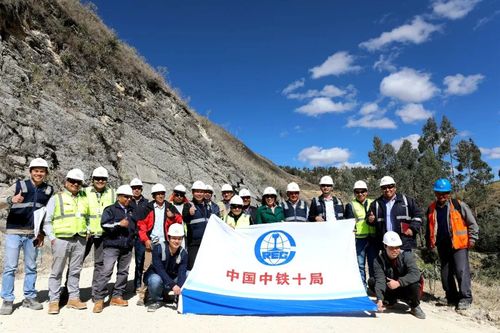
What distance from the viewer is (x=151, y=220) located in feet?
20.7

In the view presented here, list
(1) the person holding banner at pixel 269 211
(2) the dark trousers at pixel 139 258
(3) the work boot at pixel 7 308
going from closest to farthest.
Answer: (3) the work boot at pixel 7 308 < (2) the dark trousers at pixel 139 258 < (1) the person holding banner at pixel 269 211

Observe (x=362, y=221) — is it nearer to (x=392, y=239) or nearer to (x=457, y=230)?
(x=392, y=239)

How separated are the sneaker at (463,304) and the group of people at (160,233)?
0.01m

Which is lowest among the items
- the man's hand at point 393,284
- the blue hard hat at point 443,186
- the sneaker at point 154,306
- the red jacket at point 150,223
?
the sneaker at point 154,306

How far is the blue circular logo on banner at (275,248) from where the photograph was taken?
5.91 m

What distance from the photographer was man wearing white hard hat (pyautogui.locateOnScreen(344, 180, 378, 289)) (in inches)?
254

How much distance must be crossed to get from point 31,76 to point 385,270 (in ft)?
35.8

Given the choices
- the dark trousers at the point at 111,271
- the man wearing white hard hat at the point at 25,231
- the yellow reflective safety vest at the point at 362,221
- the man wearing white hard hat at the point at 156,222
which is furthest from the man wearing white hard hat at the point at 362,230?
the man wearing white hard hat at the point at 25,231

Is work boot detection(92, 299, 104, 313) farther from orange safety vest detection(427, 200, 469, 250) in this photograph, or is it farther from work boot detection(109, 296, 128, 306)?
orange safety vest detection(427, 200, 469, 250)

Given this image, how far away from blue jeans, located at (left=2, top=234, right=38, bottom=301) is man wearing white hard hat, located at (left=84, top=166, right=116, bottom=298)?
85 centimetres

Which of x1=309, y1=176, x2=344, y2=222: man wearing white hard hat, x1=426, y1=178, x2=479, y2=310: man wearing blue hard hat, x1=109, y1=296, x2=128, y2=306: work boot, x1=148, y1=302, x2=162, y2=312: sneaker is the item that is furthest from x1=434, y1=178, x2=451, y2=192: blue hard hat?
A: x1=109, y1=296, x2=128, y2=306: work boot

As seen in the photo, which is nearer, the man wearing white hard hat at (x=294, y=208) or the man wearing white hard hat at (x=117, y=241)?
the man wearing white hard hat at (x=117, y=241)

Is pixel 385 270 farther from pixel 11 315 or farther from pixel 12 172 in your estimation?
pixel 12 172

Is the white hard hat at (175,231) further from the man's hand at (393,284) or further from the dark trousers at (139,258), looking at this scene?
the man's hand at (393,284)
